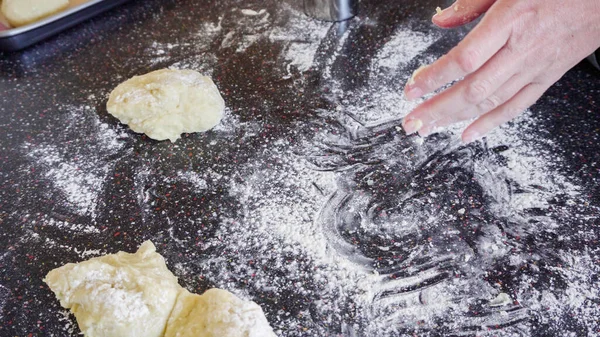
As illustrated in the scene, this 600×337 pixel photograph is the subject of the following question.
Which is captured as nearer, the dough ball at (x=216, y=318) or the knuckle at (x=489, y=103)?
the dough ball at (x=216, y=318)

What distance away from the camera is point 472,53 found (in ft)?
3.43

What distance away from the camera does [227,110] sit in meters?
1.61

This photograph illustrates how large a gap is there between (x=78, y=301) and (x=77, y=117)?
30.1 inches

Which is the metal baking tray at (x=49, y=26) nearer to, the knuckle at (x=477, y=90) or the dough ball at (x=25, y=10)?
the dough ball at (x=25, y=10)

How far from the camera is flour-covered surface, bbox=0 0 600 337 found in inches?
43.9

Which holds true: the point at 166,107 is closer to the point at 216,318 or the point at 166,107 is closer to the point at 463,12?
the point at 216,318

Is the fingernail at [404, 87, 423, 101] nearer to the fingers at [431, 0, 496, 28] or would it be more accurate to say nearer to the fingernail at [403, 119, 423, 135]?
the fingernail at [403, 119, 423, 135]

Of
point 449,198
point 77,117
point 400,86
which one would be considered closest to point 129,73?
point 77,117

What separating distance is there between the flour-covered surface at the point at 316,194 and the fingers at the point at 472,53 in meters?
0.37

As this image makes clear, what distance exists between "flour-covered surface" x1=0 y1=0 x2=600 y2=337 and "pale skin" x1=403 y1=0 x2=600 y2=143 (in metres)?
0.28

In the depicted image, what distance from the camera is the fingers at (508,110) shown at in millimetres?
1175

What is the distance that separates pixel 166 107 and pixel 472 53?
33.8 inches

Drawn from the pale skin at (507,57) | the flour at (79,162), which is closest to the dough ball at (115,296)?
the flour at (79,162)

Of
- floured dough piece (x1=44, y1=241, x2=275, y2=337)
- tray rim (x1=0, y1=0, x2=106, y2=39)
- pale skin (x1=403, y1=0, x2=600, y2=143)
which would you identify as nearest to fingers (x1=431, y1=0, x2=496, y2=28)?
pale skin (x1=403, y1=0, x2=600, y2=143)
